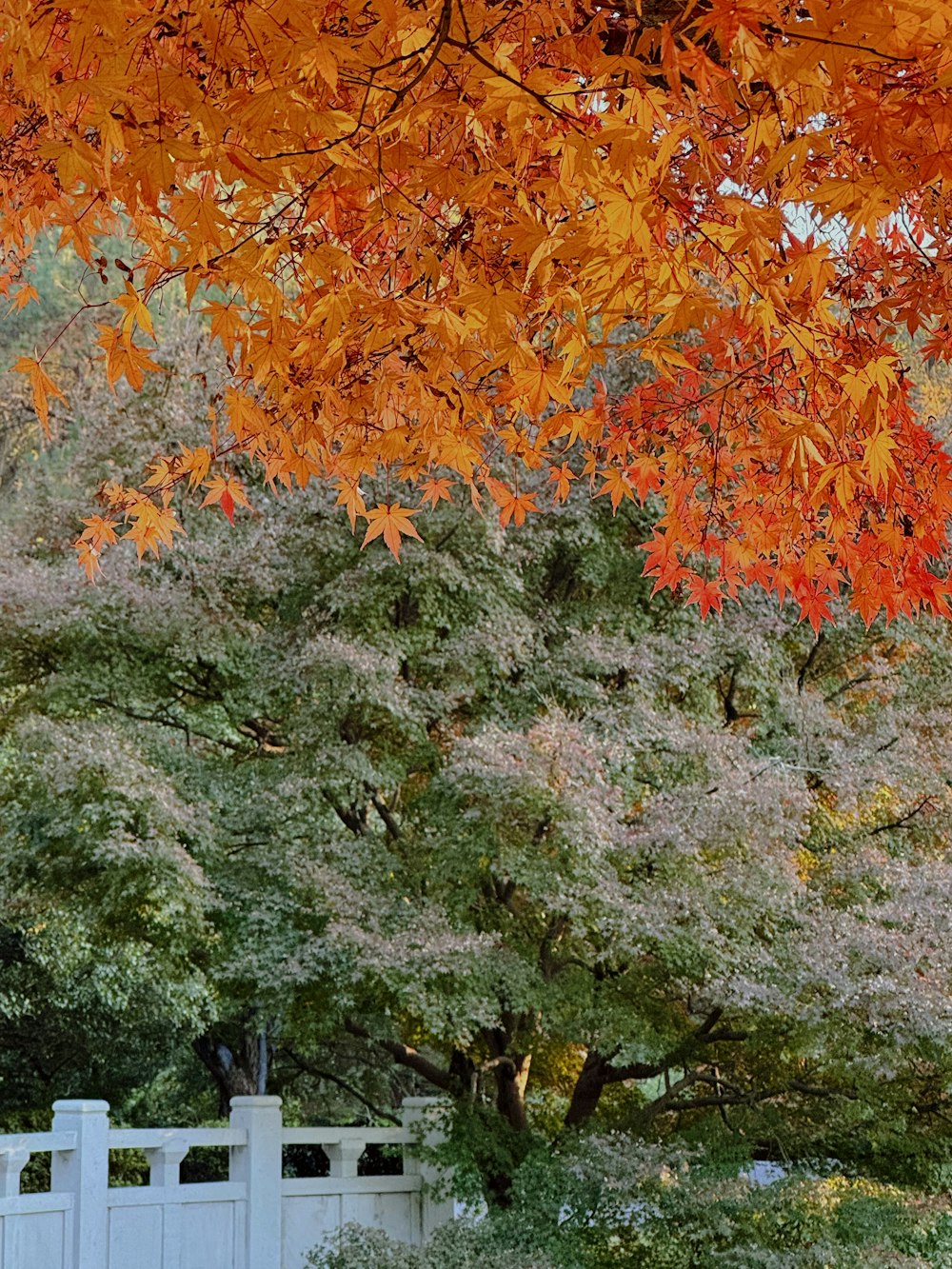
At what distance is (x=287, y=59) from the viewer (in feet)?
5.03

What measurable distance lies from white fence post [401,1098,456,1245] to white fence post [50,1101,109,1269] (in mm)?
1809

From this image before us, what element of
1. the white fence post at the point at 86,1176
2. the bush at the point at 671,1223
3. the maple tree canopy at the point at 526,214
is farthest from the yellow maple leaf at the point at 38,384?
the white fence post at the point at 86,1176

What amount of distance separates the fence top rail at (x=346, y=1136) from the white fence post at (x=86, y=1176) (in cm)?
132

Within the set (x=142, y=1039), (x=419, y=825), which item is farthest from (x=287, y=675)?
(x=142, y=1039)

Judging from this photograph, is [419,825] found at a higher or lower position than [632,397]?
higher

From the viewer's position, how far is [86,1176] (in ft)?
21.3

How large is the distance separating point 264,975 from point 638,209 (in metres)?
5.88

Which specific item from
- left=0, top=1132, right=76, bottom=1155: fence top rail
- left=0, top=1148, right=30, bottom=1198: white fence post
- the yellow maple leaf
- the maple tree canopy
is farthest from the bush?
the yellow maple leaf

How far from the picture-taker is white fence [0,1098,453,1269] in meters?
6.32

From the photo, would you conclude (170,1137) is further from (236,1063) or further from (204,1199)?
(236,1063)

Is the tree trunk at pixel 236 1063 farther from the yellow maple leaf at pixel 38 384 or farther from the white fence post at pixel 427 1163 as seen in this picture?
the yellow maple leaf at pixel 38 384

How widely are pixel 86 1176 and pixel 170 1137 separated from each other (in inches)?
23.4

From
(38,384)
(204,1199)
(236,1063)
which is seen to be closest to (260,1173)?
(204,1199)

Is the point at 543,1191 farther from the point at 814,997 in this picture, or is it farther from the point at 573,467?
the point at 573,467
